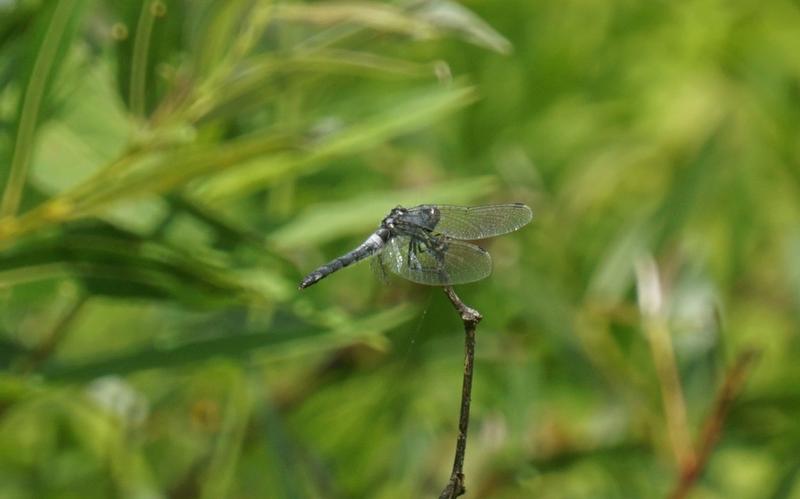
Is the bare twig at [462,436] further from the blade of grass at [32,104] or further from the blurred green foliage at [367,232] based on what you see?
the blade of grass at [32,104]

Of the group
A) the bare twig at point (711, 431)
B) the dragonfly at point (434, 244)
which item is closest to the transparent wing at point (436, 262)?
the dragonfly at point (434, 244)

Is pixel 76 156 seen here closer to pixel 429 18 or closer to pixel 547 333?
pixel 429 18

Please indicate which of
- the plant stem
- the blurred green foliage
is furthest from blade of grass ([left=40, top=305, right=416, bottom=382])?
the plant stem

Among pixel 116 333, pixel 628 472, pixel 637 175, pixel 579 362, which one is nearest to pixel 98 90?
pixel 116 333

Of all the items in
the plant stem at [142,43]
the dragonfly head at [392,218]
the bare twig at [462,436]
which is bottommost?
the bare twig at [462,436]

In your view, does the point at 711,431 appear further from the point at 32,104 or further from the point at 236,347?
the point at 32,104

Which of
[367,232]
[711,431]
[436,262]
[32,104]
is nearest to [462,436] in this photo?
[436,262]

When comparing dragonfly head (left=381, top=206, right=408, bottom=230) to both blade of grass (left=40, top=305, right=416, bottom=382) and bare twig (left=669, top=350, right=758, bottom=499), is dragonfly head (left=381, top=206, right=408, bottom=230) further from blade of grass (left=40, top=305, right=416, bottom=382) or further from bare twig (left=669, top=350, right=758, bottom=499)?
bare twig (left=669, top=350, right=758, bottom=499)
